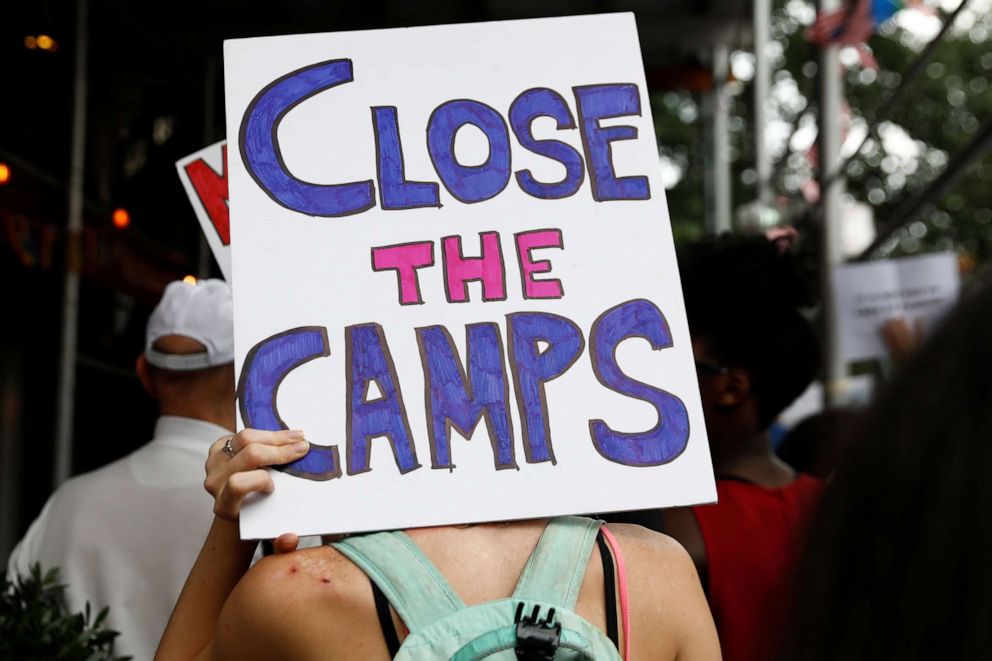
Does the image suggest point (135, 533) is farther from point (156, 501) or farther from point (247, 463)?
point (247, 463)

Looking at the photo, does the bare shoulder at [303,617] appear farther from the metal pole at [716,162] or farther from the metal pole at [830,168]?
the metal pole at [716,162]

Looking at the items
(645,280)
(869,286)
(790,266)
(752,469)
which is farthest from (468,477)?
(869,286)

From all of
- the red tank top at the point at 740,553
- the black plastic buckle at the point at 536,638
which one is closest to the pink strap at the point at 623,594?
the black plastic buckle at the point at 536,638

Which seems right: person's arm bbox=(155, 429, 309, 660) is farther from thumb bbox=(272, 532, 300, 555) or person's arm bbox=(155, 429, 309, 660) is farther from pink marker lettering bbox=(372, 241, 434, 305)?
pink marker lettering bbox=(372, 241, 434, 305)

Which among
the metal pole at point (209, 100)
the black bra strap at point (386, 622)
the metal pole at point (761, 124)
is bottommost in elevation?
the black bra strap at point (386, 622)

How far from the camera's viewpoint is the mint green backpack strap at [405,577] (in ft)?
4.75

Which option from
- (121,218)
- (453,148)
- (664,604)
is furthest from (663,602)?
(121,218)

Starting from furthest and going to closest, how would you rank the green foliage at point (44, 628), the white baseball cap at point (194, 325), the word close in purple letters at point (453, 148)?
the white baseball cap at point (194, 325) → the green foliage at point (44, 628) → the word close in purple letters at point (453, 148)

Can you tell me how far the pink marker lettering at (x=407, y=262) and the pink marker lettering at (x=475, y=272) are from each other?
27 millimetres

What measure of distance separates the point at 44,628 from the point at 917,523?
2.01 meters

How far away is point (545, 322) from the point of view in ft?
5.65

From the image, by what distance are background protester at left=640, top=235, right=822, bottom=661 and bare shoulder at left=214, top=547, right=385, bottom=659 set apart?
1182 mm

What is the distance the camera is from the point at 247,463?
159 cm

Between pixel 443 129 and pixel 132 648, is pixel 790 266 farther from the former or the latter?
pixel 132 648
